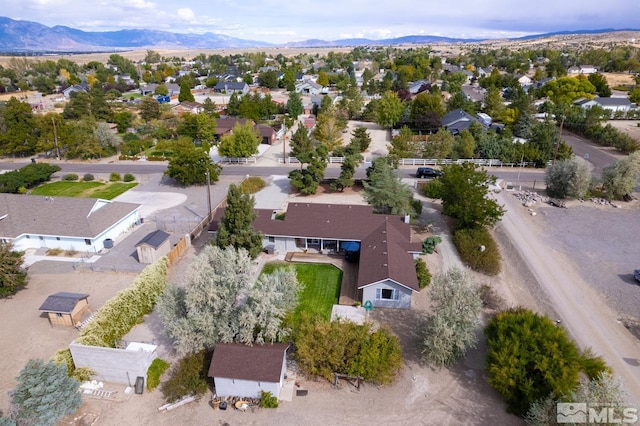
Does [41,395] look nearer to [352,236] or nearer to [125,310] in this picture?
[125,310]

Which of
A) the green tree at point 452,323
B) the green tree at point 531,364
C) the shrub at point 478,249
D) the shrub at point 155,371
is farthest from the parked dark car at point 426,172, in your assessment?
the shrub at point 155,371

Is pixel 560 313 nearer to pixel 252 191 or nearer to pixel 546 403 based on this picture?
pixel 546 403

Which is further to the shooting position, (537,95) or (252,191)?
(537,95)

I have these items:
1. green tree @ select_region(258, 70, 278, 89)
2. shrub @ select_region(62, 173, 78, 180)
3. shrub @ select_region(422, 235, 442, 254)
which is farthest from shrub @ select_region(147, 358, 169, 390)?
green tree @ select_region(258, 70, 278, 89)

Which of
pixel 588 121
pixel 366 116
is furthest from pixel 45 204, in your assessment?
pixel 588 121

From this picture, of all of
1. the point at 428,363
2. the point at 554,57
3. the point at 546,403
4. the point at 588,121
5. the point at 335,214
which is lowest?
the point at 428,363

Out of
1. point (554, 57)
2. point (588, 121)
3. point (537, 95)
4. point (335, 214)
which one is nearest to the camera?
point (335, 214)

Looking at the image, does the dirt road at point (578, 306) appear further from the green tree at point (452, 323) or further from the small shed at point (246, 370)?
the small shed at point (246, 370)
